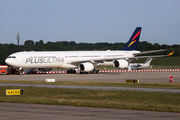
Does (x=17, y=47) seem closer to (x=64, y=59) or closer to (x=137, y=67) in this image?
(x=137, y=67)

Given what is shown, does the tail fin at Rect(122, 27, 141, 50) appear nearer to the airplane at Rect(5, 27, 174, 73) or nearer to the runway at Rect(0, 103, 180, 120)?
the airplane at Rect(5, 27, 174, 73)

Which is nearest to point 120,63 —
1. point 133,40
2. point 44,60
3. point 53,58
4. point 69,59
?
point 69,59

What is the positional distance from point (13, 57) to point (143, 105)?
4501cm

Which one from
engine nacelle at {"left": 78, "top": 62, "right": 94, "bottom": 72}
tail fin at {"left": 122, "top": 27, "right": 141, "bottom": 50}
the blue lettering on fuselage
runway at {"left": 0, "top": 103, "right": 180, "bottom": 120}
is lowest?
runway at {"left": 0, "top": 103, "right": 180, "bottom": 120}

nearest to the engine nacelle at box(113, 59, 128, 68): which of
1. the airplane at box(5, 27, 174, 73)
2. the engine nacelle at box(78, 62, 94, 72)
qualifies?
the airplane at box(5, 27, 174, 73)

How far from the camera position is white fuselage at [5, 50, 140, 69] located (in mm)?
62412

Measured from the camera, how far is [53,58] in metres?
65.6

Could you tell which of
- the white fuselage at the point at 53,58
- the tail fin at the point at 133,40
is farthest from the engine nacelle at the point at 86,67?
the tail fin at the point at 133,40

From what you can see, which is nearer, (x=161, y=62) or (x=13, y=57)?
(x=13, y=57)

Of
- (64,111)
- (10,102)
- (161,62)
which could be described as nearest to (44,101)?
(10,102)

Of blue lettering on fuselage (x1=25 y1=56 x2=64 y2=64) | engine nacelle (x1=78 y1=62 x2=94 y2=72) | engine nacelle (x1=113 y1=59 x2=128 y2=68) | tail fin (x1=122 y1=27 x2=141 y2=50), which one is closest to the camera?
blue lettering on fuselage (x1=25 y1=56 x2=64 y2=64)

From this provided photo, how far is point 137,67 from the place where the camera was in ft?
302

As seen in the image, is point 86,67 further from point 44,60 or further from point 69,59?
point 44,60

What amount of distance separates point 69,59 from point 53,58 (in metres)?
3.98
